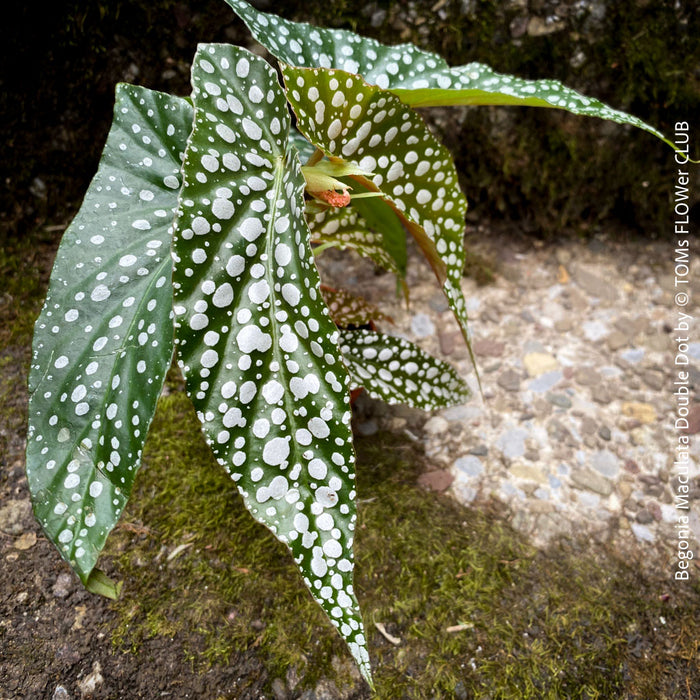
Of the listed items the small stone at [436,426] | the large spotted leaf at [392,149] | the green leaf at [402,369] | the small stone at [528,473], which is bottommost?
the small stone at [528,473]

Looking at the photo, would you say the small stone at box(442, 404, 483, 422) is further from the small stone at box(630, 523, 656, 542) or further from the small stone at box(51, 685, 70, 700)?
the small stone at box(51, 685, 70, 700)

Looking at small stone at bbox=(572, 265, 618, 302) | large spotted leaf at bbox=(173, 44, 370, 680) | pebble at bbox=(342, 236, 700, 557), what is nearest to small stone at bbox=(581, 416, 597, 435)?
pebble at bbox=(342, 236, 700, 557)

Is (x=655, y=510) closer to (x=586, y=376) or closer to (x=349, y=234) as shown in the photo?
(x=586, y=376)

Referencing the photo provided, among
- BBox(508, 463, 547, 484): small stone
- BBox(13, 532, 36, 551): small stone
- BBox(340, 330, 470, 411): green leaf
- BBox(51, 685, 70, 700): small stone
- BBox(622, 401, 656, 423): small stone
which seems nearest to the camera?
BBox(51, 685, 70, 700): small stone

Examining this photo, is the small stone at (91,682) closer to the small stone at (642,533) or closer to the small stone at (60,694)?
the small stone at (60,694)

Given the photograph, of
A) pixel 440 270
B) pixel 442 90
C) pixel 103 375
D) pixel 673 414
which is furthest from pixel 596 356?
pixel 103 375

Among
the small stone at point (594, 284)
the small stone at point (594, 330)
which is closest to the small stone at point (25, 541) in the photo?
the small stone at point (594, 330)

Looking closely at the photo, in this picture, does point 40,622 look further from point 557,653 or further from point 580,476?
point 580,476
